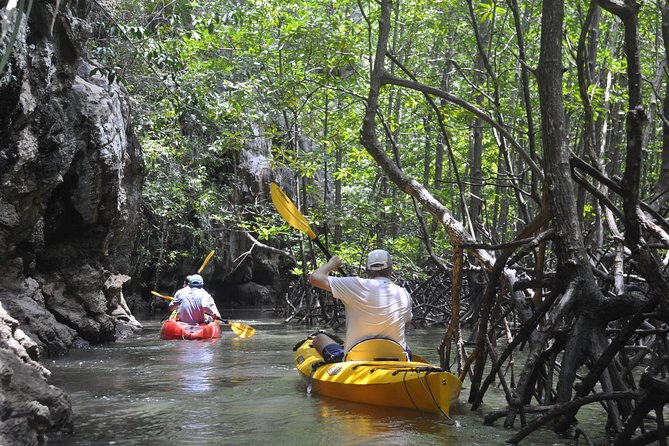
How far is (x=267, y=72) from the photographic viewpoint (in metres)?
14.1

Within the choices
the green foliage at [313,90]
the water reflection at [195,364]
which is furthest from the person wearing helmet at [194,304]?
the green foliage at [313,90]

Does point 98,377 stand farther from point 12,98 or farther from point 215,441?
point 215,441

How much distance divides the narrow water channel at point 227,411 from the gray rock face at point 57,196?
0.56 metres

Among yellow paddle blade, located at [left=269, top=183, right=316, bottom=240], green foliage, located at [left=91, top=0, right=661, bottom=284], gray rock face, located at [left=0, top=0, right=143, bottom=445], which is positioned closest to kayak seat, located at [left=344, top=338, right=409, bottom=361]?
yellow paddle blade, located at [left=269, top=183, right=316, bottom=240]

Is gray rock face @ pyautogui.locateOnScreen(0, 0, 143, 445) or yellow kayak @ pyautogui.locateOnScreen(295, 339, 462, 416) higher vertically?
gray rock face @ pyautogui.locateOnScreen(0, 0, 143, 445)

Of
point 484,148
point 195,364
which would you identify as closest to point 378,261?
point 195,364

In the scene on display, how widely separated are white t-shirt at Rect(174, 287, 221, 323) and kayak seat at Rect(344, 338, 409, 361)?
24.2 ft

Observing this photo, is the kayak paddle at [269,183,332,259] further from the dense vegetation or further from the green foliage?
the green foliage

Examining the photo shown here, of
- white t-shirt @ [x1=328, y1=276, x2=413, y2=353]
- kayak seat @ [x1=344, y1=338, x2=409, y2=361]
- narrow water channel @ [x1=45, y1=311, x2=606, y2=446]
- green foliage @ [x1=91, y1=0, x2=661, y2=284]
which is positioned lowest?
narrow water channel @ [x1=45, y1=311, x2=606, y2=446]

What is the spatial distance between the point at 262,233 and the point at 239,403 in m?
9.54

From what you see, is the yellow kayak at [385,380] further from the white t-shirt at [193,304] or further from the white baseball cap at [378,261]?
the white t-shirt at [193,304]

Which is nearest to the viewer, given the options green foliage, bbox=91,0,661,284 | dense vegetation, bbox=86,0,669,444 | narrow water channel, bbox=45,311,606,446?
dense vegetation, bbox=86,0,669,444

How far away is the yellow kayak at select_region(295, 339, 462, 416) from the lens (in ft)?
17.4

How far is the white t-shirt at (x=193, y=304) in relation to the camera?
1302 centimetres
